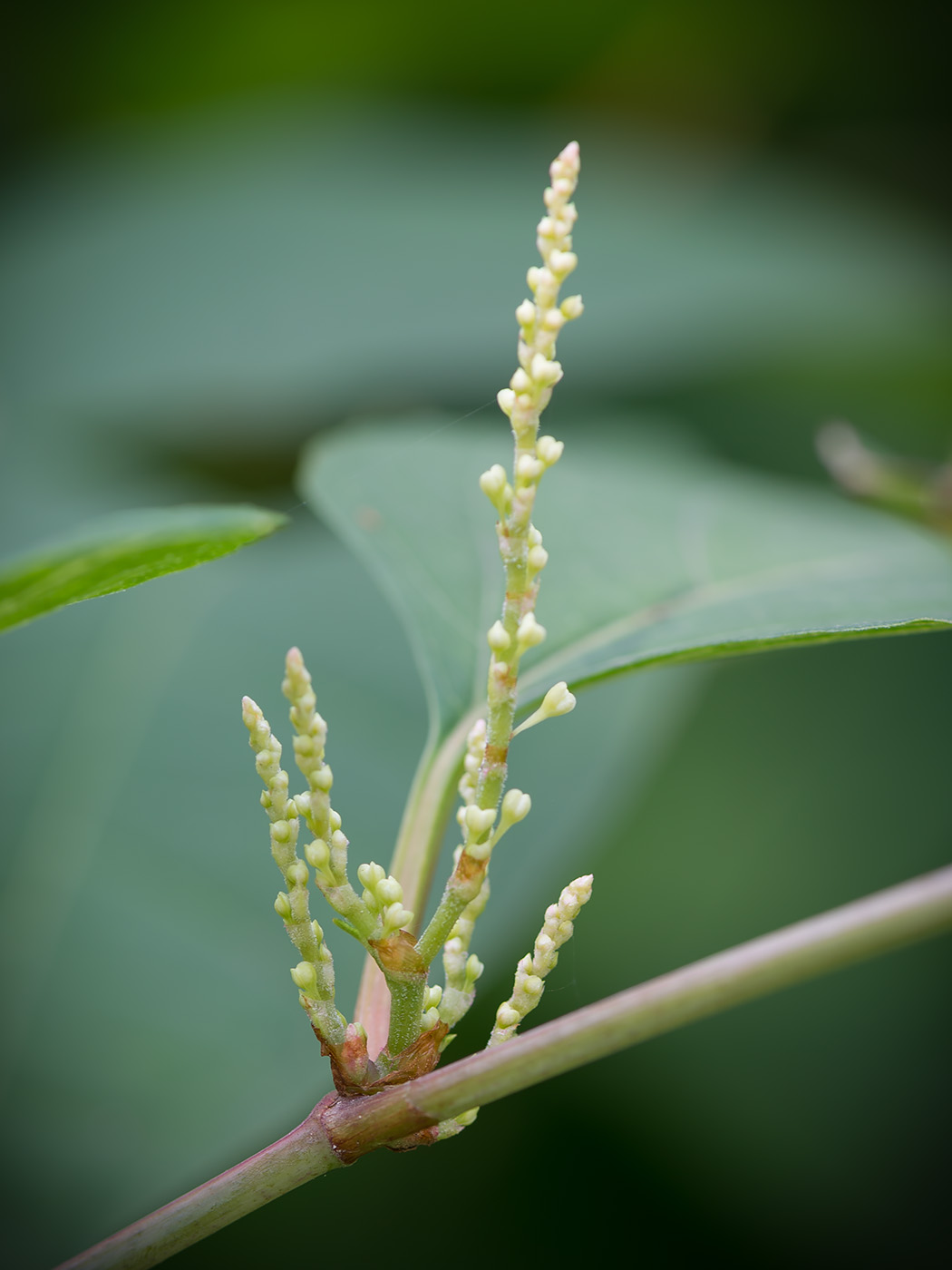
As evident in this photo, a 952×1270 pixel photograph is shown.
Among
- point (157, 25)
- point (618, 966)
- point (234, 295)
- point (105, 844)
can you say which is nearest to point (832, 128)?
point (234, 295)

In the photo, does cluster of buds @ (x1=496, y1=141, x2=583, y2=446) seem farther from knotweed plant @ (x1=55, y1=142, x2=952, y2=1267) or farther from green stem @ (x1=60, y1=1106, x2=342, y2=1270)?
green stem @ (x1=60, y1=1106, x2=342, y2=1270)

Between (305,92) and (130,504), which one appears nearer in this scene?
(130,504)

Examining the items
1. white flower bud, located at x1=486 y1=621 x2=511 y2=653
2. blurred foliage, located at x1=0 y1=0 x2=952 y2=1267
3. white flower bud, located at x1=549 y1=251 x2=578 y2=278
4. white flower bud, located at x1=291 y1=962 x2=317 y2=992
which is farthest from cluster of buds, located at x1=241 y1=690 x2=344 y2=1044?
blurred foliage, located at x1=0 y1=0 x2=952 y2=1267

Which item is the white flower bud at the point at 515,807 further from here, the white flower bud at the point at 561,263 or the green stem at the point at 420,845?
the white flower bud at the point at 561,263

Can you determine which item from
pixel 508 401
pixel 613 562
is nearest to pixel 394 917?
pixel 508 401

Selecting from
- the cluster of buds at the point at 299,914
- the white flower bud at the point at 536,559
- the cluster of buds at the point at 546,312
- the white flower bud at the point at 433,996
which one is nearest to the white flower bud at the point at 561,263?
the cluster of buds at the point at 546,312

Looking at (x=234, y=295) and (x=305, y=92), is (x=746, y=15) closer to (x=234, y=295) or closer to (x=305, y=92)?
(x=305, y=92)

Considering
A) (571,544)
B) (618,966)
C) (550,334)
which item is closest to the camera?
(550,334)
